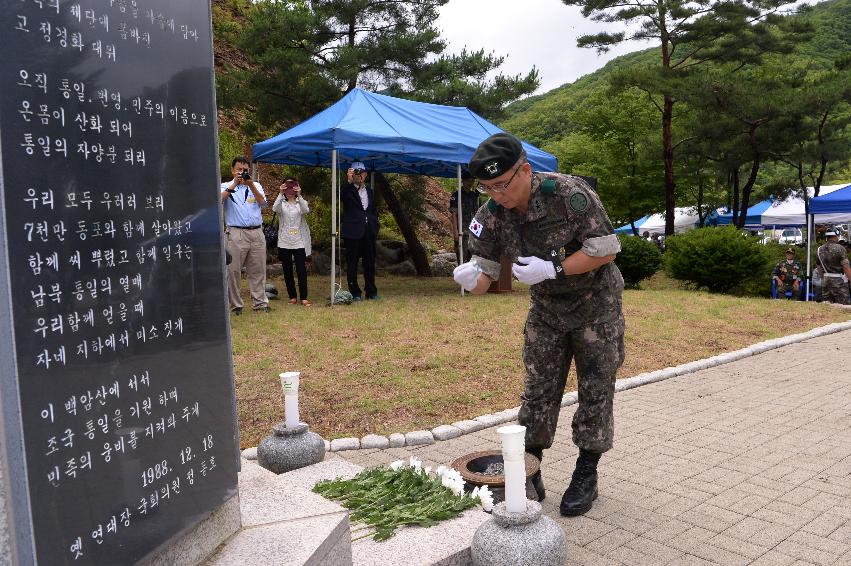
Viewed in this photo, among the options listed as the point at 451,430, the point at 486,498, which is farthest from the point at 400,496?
the point at 451,430

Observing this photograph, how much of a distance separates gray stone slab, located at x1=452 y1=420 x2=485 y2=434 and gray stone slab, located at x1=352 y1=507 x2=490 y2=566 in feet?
6.22

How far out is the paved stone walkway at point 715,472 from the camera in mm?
3123

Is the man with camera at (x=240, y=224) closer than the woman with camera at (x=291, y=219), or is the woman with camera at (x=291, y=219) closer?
the man with camera at (x=240, y=224)

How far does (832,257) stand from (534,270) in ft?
39.9

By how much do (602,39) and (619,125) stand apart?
3.64m

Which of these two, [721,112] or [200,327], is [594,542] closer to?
[200,327]

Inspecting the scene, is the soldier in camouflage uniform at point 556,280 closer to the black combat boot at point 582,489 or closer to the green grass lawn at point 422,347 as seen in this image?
the black combat boot at point 582,489

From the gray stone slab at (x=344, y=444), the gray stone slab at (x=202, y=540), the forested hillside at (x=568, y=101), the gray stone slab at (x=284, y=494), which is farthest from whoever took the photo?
the forested hillside at (x=568, y=101)

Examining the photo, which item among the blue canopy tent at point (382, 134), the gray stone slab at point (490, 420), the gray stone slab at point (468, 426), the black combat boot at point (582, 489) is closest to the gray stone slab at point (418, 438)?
the gray stone slab at point (468, 426)

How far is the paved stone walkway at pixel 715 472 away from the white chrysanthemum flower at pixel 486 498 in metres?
0.42

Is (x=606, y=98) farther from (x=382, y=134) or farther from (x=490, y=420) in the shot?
(x=490, y=420)

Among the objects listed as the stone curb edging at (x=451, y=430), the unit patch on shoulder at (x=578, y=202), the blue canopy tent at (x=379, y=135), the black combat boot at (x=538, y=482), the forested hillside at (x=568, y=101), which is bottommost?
the stone curb edging at (x=451, y=430)

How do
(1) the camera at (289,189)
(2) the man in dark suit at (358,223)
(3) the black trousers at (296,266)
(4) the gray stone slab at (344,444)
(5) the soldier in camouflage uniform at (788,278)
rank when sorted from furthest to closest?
(5) the soldier in camouflage uniform at (788,278) < (2) the man in dark suit at (358,223) < (3) the black trousers at (296,266) < (1) the camera at (289,189) < (4) the gray stone slab at (344,444)

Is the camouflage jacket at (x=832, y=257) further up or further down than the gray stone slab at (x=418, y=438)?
further up
